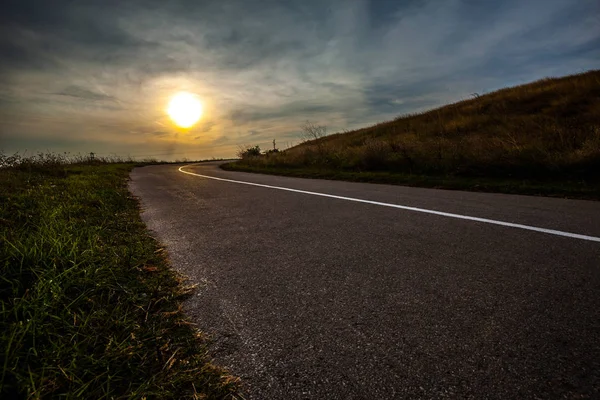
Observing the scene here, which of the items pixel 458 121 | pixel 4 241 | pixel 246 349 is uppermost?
pixel 458 121

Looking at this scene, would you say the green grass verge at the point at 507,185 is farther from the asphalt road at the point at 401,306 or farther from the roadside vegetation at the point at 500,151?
the asphalt road at the point at 401,306

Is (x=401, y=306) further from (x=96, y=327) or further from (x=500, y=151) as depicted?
(x=500, y=151)

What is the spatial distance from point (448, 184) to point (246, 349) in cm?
747

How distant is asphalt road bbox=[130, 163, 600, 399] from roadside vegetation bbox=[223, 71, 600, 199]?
4.37m

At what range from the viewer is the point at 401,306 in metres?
2.07

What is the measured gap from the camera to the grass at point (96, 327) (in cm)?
139

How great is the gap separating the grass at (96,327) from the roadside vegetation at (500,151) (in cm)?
718

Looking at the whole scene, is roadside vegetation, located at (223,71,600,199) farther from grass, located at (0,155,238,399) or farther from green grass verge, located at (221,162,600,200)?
grass, located at (0,155,238,399)

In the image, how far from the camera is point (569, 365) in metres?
1.48

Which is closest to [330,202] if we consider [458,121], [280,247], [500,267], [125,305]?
[280,247]

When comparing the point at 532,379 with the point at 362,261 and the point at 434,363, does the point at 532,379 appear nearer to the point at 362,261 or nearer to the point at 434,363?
the point at 434,363

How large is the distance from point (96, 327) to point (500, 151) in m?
10.4

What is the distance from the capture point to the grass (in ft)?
4.58

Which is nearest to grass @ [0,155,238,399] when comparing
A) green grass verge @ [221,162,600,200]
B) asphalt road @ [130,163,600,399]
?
asphalt road @ [130,163,600,399]
